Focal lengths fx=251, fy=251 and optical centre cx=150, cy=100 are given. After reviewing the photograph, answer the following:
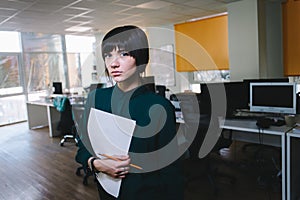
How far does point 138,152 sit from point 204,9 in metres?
4.89

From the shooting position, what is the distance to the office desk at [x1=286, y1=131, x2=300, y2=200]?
224cm

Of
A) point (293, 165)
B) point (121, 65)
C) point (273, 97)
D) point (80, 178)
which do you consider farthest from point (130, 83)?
point (80, 178)

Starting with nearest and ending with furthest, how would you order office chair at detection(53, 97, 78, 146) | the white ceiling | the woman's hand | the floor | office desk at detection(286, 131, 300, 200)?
1. the woman's hand
2. office desk at detection(286, 131, 300, 200)
3. the floor
4. the white ceiling
5. office chair at detection(53, 97, 78, 146)

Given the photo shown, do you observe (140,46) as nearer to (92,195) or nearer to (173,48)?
(92,195)

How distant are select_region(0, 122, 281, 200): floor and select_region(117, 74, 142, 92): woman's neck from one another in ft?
7.06

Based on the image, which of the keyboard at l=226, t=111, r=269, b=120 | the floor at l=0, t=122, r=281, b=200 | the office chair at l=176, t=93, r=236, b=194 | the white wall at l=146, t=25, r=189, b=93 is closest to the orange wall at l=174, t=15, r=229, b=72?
the white wall at l=146, t=25, r=189, b=93

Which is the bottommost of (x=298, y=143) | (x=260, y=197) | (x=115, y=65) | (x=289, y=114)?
(x=260, y=197)

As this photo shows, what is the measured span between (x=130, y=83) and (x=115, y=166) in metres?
0.30

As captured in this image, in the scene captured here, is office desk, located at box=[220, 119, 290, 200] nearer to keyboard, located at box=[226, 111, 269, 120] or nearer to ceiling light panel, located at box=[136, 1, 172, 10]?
keyboard, located at box=[226, 111, 269, 120]

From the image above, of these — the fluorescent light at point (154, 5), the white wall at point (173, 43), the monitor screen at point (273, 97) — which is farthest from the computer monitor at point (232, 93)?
the white wall at point (173, 43)

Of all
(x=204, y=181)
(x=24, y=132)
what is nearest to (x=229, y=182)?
(x=204, y=181)

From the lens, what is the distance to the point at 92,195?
2838mm

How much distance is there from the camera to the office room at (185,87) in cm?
270

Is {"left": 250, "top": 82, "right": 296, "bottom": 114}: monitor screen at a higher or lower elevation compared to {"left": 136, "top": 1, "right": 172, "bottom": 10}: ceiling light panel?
lower
